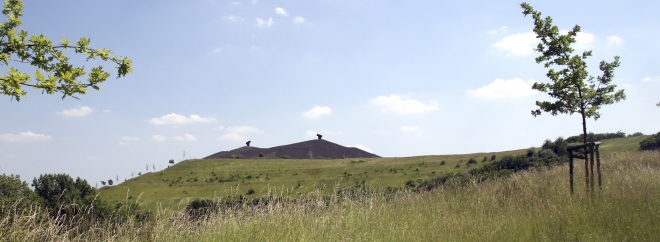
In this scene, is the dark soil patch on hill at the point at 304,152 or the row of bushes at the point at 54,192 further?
the dark soil patch on hill at the point at 304,152

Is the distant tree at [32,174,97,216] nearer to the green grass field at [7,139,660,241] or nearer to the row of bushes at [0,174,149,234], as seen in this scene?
the row of bushes at [0,174,149,234]

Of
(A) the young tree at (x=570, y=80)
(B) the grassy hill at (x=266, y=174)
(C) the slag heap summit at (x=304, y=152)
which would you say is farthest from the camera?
(C) the slag heap summit at (x=304, y=152)

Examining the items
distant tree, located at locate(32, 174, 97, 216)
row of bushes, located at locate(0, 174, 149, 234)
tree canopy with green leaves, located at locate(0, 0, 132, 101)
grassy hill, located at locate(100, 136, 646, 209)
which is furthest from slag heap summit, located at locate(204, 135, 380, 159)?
tree canopy with green leaves, located at locate(0, 0, 132, 101)

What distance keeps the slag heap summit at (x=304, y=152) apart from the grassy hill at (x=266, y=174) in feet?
43.8

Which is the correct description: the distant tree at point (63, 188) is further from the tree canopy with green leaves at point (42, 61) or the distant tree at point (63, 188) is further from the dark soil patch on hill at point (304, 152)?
the dark soil patch on hill at point (304, 152)

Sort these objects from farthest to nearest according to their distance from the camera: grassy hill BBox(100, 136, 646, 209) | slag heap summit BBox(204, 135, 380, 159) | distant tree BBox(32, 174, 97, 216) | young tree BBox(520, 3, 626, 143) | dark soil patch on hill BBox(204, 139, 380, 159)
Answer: slag heap summit BBox(204, 135, 380, 159), dark soil patch on hill BBox(204, 139, 380, 159), grassy hill BBox(100, 136, 646, 209), distant tree BBox(32, 174, 97, 216), young tree BBox(520, 3, 626, 143)

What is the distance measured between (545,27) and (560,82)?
139 centimetres

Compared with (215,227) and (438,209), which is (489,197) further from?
(215,227)

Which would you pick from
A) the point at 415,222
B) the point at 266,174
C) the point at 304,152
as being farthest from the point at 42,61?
the point at 304,152

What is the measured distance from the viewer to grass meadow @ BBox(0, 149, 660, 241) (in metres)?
6.71

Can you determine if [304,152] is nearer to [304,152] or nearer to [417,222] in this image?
[304,152]

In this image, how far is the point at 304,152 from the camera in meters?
129

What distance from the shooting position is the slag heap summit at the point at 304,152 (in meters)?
128

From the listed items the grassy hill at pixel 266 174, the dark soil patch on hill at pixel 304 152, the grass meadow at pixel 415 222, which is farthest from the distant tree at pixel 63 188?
the dark soil patch on hill at pixel 304 152
